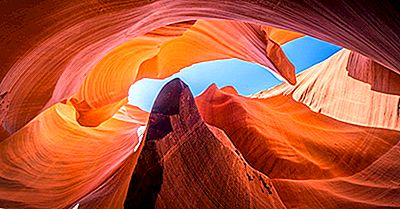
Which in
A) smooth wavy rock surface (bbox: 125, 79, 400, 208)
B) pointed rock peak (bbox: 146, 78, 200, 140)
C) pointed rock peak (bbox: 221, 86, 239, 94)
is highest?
pointed rock peak (bbox: 221, 86, 239, 94)

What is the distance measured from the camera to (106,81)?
3264 mm

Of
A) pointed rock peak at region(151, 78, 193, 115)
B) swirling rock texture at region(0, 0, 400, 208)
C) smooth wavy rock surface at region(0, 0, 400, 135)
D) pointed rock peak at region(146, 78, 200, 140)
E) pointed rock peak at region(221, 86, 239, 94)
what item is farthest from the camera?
pointed rock peak at region(221, 86, 239, 94)

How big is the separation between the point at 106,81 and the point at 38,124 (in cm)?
75

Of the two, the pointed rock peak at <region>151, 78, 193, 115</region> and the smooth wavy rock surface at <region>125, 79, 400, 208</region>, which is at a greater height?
the pointed rock peak at <region>151, 78, 193, 115</region>

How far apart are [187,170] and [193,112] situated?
16.1 inches

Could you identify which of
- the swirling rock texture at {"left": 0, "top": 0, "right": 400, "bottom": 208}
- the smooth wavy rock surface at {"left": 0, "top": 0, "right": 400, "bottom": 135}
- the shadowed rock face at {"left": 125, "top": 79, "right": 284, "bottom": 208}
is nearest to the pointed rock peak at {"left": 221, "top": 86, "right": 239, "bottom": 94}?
the swirling rock texture at {"left": 0, "top": 0, "right": 400, "bottom": 208}

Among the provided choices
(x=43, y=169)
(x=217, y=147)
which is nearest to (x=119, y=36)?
(x=217, y=147)

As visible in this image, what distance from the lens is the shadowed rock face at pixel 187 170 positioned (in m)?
1.90

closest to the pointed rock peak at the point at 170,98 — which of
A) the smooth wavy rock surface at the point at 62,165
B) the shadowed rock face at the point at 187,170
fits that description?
the shadowed rock face at the point at 187,170

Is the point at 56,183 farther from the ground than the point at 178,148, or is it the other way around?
the point at 56,183

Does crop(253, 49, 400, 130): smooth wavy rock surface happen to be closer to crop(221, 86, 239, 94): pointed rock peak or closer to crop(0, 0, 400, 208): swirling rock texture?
crop(0, 0, 400, 208): swirling rock texture

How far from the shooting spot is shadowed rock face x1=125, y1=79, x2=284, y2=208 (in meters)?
1.90

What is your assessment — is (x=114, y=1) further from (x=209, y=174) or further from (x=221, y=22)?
(x=221, y=22)

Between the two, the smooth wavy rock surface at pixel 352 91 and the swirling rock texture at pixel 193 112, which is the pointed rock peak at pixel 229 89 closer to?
the swirling rock texture at pixel 193 112
